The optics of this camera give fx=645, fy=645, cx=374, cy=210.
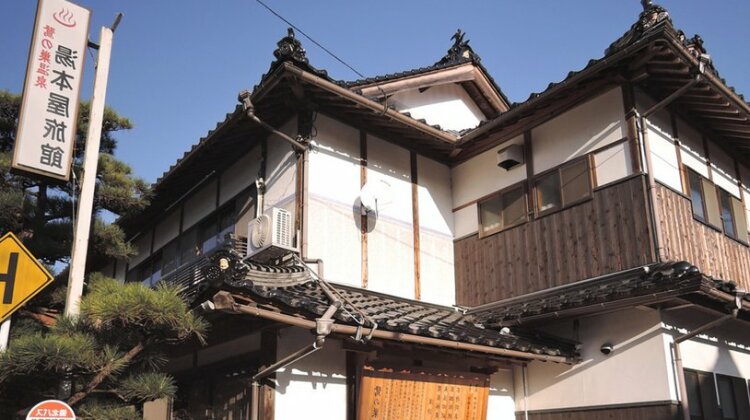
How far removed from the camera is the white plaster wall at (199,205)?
1300cm

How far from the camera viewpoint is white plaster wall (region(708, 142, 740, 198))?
451 inches

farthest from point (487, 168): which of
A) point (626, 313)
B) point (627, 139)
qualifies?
point (626, 313)

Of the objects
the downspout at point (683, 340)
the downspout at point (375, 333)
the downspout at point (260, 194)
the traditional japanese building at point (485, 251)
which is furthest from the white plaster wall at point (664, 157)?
the downspout at point (260, 194)

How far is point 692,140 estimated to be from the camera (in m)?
11.0

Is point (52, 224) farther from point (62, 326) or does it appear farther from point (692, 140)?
point (692, 140)

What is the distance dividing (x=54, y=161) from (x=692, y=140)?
A: 9.87 m

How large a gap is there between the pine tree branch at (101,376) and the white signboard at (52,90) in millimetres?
2641

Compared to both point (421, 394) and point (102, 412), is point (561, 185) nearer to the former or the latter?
point (421, 394)

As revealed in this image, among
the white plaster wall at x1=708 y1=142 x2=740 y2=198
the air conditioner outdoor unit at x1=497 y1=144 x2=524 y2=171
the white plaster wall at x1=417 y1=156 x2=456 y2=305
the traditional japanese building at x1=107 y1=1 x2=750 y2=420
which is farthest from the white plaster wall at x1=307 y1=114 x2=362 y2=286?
the white plaster wall at x1=708 y1=142 x2=740 y2=198

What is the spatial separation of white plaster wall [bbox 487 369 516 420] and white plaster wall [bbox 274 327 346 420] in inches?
105

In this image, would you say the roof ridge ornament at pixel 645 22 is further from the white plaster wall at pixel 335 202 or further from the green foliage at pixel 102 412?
the green foliage at pixel 102 412

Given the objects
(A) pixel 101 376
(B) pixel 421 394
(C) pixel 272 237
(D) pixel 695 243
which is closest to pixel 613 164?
(D) pixel 695 243

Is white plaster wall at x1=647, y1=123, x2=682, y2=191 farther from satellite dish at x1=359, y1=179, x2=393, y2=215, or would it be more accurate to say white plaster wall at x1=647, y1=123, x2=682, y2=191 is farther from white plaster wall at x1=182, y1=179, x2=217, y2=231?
white plaster wall at x1=182, y1=179, x2=217, y2=231

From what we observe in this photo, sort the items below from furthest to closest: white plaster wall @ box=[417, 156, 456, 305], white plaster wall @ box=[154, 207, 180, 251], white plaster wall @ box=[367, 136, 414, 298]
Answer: white plaster wall @ box=[154, 207, 180, 251]
white plaster wall @ box=[417, 156, 456, 305]
white plaster wall @ box=[367, 136, 414, 298]
